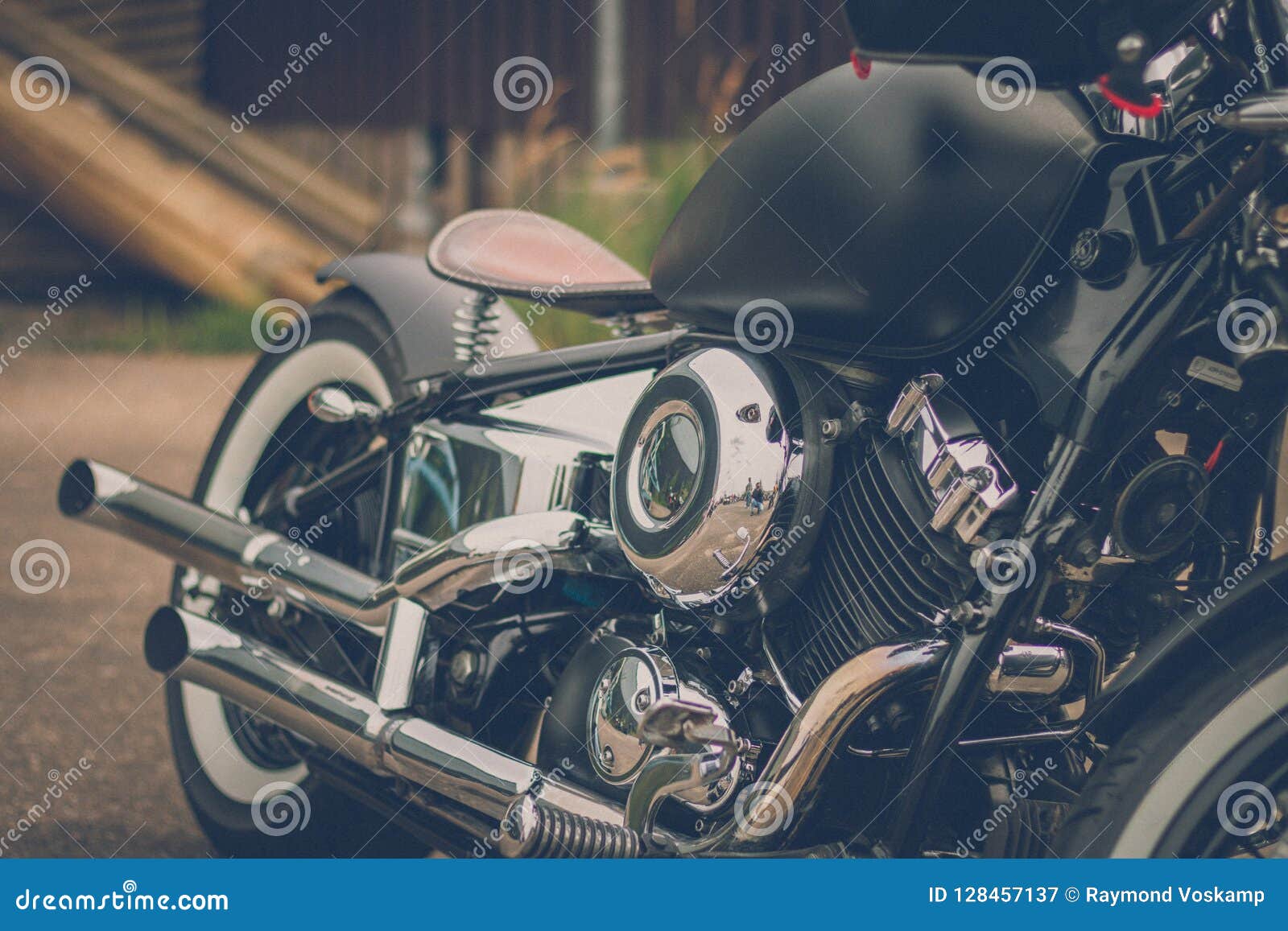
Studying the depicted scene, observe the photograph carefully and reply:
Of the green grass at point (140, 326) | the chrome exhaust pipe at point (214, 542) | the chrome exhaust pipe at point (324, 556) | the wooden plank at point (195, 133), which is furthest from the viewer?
the wooden plank at point (195, 133)

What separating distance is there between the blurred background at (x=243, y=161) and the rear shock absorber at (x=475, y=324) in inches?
73.1

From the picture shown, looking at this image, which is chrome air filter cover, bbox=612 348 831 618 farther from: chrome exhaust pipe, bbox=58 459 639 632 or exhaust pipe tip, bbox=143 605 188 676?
exhaust pipe tip, bbox=143 605 188 676

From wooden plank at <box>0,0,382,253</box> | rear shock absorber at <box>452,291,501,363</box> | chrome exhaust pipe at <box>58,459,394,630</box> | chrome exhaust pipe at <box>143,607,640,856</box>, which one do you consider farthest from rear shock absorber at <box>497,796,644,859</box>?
wooden plank at <box>0,0,382,253</box>

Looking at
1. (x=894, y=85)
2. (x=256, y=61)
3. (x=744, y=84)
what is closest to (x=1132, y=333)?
(x=894, y=85)

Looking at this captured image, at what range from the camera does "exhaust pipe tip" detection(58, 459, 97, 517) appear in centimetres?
232

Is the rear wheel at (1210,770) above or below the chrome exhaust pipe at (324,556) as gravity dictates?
above

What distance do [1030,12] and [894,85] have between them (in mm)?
343

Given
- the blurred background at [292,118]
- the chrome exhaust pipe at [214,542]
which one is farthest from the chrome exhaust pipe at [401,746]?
the blurred background at [292,118]

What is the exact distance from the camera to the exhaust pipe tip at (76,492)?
91.4 inches

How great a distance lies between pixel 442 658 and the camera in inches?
85.5

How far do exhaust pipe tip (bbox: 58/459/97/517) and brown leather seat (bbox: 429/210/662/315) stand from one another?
691mm

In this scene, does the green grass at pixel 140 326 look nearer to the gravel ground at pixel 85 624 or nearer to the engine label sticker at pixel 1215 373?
the gravel ground at pixel 85 624

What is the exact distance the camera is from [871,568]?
1.67 m

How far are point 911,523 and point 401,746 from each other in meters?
0.86
